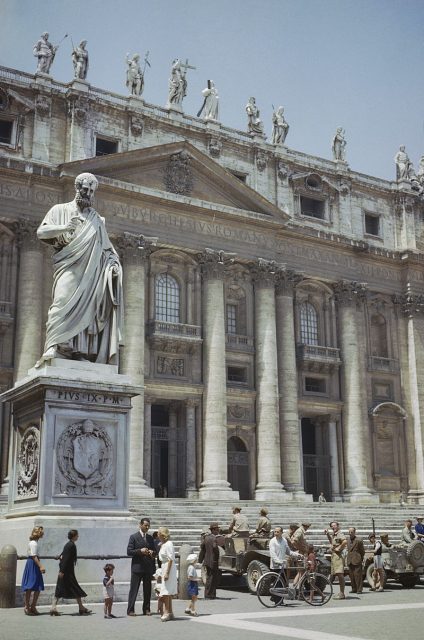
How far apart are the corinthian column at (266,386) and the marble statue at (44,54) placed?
12.8 meters

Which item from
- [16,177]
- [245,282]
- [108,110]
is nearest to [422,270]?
[245,282]

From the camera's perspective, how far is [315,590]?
14984 millimetres

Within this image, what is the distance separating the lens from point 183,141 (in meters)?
36.4

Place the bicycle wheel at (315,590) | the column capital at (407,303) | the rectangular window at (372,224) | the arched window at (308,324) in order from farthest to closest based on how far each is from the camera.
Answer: the rectangular window at (372,224), the column capital at (407,303), the arched window at (308,324), the bicycle wheel at (315,590)

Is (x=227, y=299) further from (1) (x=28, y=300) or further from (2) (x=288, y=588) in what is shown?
(2) (x=288, y=588)

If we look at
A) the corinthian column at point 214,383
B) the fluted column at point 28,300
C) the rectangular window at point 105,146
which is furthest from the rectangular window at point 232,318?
the fluted column at point 28,300

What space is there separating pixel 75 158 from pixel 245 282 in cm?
973

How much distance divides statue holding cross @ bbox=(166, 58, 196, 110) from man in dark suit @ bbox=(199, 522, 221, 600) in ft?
86.9

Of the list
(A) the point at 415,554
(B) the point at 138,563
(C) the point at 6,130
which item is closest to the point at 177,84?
(C) the point at 6,130

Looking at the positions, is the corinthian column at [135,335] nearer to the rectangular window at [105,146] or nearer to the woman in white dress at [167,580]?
the rectangular window at [105,146]

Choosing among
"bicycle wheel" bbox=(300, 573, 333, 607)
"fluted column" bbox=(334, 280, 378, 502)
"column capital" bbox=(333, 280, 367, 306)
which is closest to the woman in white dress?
"bicycle wheel" bbox=(300, 573, 333, 607)

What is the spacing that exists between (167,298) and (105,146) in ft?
24.1

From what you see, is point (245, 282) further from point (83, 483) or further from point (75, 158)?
point (83, 483)

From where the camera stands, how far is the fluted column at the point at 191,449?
1355 inches
